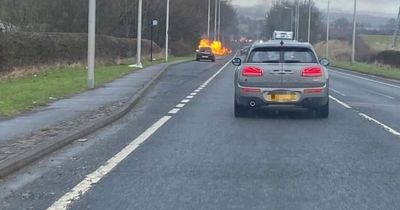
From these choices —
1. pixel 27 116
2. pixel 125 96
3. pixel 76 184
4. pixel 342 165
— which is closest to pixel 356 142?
pixel 342 165

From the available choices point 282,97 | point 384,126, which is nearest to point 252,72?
point 282,97

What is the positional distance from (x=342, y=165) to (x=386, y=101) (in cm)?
1364

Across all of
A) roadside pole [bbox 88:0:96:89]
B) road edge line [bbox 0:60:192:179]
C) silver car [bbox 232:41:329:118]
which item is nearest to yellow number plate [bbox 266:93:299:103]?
silver car [bbox 232:41:329:118]

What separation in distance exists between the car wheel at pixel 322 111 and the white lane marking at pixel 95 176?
4.60 m

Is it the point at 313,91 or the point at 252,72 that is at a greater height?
the point at 252,72

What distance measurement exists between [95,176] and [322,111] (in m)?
8.41

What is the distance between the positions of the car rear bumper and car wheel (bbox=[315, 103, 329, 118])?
Answer: 22 cm

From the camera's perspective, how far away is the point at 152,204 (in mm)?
7230

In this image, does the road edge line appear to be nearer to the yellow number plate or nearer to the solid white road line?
the solid white road line

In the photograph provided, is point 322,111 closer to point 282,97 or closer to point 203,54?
point 282,97

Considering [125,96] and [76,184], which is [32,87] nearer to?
[125,96]

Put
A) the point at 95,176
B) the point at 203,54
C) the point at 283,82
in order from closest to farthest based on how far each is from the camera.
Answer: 1. the point at 95,176
2. the point at 283,82
3. the point at 203,54

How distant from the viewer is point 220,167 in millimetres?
9406

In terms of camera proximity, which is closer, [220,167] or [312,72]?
[220,167]
